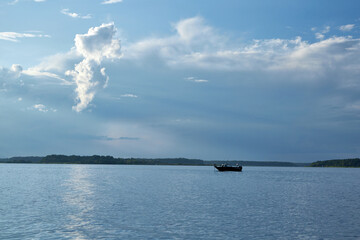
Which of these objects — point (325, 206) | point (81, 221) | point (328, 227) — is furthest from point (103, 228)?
point (325, 206)

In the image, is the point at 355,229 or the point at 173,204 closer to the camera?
the point at 355,229

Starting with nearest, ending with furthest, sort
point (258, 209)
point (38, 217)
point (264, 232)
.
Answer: point (264, 232), point (38, 217), point (258, 209)

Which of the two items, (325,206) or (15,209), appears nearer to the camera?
(15,209)

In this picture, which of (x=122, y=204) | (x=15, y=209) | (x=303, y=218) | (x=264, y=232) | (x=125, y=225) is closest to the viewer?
(x=264, y=232)

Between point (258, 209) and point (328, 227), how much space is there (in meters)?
14.6

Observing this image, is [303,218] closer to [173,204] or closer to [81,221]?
[173,204]

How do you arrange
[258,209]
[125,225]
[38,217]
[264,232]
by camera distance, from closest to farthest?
[264,232], [125,225], [38,217], [258,209]

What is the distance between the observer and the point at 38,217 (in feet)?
139

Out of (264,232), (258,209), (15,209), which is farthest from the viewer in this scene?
(258,209)

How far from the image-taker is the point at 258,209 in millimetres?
Result: 52438

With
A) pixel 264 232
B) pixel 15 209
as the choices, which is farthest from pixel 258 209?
pixel 15 209

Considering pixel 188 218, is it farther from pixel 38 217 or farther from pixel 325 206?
pixel 325 206

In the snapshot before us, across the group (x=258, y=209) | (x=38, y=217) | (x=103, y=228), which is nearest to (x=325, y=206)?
(x=258, y=209)

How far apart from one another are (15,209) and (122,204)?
15962 mm
